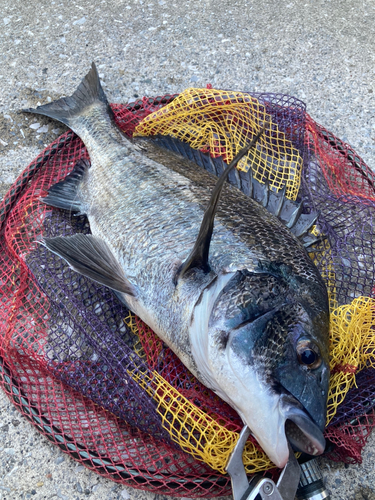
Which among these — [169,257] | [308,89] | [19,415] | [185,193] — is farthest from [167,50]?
[19,415]

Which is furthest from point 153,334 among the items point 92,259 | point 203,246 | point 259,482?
point 259,482

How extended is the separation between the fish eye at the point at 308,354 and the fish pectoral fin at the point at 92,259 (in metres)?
0.85

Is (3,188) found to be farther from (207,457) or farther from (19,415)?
(207,457)

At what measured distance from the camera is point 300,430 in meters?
1.54

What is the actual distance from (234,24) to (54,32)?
5.63 ft

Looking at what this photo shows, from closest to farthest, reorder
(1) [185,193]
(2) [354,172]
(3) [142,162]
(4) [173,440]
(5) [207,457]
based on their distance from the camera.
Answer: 1. (5) [207,457]
2. (4) [173,440]
3. (1) [185,193]
4. (3) [142,162]
5. (2) [354,172]

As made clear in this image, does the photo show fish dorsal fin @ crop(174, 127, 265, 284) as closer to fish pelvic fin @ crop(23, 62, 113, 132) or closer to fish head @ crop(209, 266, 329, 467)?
fish head @ crop(209, 266, 329, 467)

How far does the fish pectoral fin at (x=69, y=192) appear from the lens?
99.7 inches

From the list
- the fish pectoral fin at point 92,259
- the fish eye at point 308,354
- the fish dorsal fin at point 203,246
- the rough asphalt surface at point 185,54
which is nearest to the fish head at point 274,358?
the fish eye at point 308,354

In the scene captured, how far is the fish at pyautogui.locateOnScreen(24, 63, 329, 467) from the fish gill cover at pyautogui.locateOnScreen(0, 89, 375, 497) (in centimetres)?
19

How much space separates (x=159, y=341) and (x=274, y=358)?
79cm

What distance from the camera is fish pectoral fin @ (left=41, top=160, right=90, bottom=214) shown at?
2.53 meters

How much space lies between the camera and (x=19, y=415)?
2.18 metres

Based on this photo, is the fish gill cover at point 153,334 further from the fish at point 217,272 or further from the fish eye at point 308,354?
the fish eye at point 308,354
